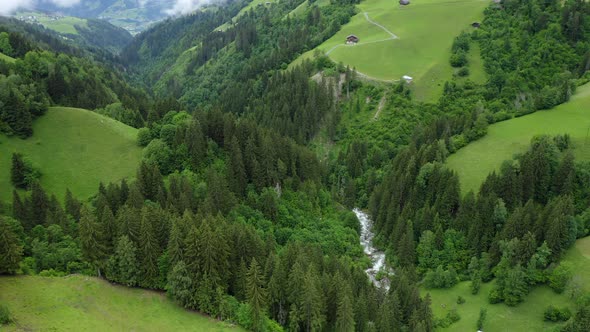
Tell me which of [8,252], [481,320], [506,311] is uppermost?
[8,252]

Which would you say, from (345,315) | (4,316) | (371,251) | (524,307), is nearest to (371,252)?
(371,251)

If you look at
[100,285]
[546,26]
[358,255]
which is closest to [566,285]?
[358,255]

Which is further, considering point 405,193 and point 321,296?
point 405,193

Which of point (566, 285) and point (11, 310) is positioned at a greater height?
point (11, 310)

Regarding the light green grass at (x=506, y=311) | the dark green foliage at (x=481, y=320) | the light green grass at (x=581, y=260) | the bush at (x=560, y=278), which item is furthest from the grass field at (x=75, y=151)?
the light green grass at (x=581, y=260)

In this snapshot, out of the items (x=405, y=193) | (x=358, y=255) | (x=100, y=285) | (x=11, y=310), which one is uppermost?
(x=11, y=310)

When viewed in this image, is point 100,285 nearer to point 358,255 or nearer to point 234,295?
point 234,295

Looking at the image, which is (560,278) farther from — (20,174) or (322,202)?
(20,174)
